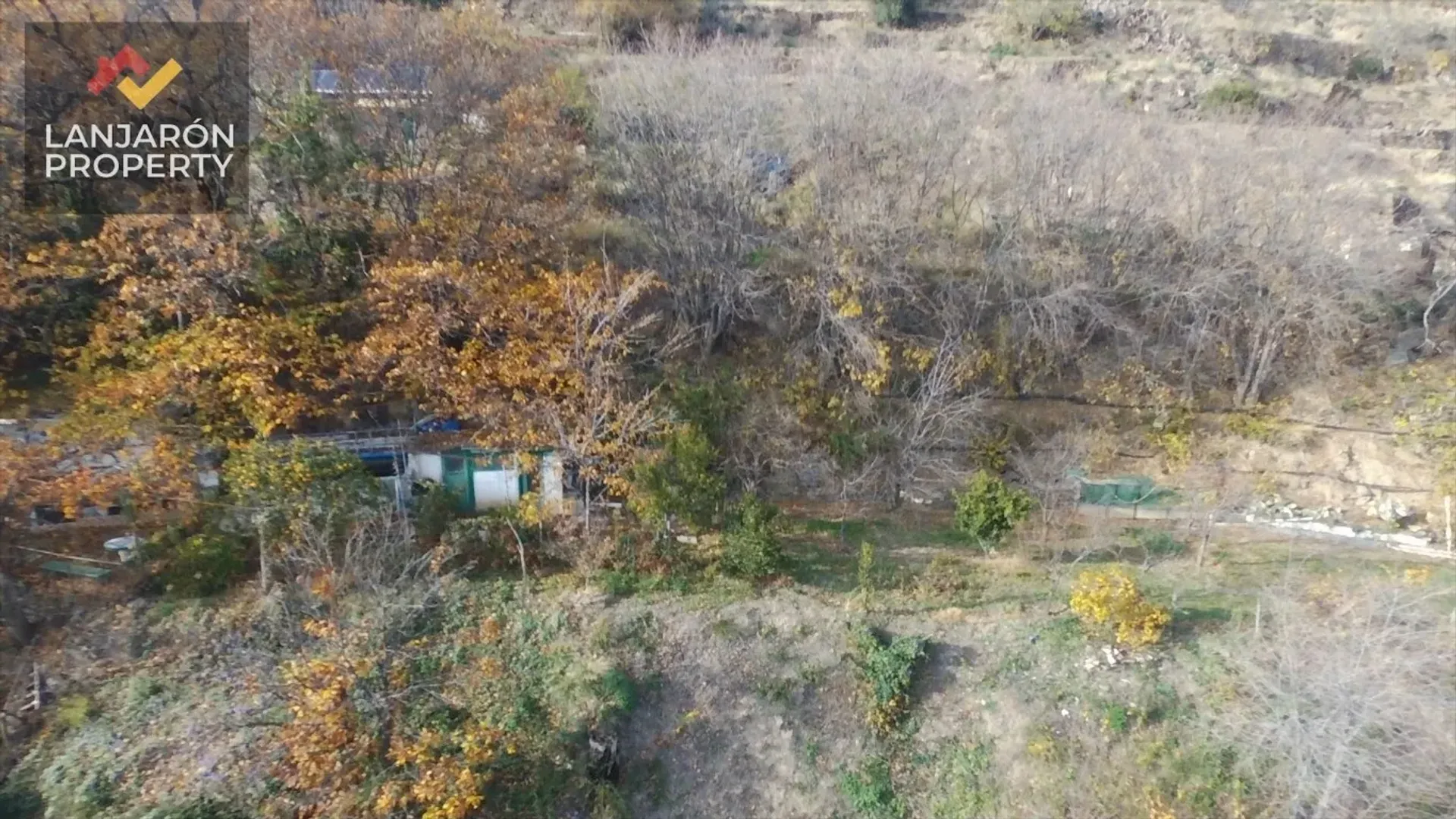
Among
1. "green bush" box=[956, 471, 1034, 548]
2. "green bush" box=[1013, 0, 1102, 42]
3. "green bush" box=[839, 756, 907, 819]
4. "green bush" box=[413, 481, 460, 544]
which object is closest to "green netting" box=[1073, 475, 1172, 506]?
"green bush" box=[956, 471, 1034, 548]

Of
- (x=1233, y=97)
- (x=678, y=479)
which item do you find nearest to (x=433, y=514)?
(x=678, y=479)

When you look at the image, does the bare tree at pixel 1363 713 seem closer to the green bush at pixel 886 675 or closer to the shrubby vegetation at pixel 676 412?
the shrubby vegetation at pixel 676 412

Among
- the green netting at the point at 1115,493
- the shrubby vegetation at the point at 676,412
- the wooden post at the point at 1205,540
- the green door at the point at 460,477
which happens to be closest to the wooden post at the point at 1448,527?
the shrubby vegetation at the point at 676,412

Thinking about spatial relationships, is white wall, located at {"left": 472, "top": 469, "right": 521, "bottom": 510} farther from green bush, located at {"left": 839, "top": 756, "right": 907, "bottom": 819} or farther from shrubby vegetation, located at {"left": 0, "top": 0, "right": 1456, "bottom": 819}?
green bush, located at {"left": 839, "top": 756, "right": 907, "bottom": 819}

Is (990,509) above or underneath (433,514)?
above

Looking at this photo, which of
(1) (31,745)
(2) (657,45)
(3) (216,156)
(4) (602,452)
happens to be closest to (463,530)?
(4) (602,452)

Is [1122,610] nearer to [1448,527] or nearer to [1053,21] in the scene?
[1448,527]
